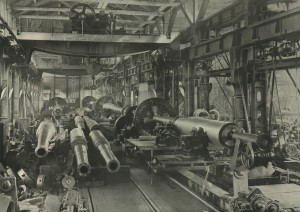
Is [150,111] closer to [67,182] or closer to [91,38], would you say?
[91,38]

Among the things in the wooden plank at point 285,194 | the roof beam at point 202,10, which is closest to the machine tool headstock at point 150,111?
the roof beam at point 202,10

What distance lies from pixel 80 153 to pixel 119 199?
109 centimetres

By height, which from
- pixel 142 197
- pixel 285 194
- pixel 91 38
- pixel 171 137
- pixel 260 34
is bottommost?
pixel 142 197

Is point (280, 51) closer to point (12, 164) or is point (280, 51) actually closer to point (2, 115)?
point (12, 164)

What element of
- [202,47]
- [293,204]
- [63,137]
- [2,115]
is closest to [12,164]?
[63,137]

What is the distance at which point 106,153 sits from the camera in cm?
627

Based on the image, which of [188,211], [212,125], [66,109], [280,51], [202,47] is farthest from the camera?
[66,109]

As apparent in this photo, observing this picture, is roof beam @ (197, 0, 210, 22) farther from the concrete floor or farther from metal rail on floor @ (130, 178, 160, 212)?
metal rail on floor @ (130, 178, 160, 212)

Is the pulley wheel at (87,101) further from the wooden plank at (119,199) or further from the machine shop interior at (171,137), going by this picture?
the wooden plank at (119,199)

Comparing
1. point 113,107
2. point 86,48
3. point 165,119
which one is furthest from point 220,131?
point 113,107

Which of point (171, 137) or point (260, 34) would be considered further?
point (171, 137)

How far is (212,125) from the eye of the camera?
24.9ft

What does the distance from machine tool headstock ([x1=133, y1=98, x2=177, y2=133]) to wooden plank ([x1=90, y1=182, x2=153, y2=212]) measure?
3919 millimetres

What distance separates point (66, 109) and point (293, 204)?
18.9 meters
